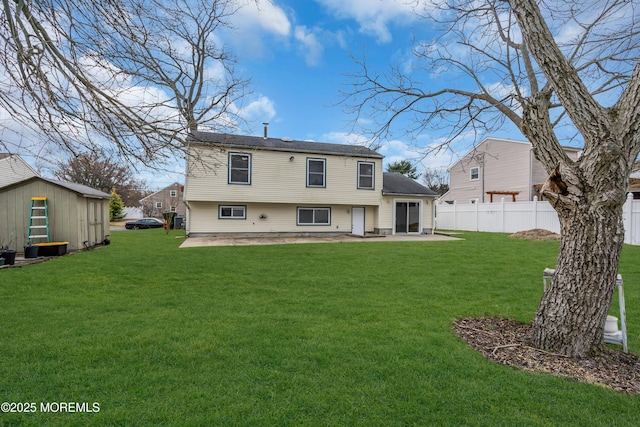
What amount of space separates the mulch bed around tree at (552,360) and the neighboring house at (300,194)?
12.8 m

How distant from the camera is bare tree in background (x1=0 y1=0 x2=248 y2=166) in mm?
3938

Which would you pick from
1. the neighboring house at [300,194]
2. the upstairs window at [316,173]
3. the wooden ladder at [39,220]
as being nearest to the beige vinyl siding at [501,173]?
the neighboring house at [300,194]

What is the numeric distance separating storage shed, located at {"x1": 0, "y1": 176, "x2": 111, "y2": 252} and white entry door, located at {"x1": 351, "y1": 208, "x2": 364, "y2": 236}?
11.5 meters

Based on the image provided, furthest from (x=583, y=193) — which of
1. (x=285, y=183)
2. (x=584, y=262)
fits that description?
(x=285, y=183)

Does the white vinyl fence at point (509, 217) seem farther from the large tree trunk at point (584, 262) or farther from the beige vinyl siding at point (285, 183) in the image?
the large tree trunk at point (584, 262)

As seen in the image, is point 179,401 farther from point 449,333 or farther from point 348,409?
point 449,333

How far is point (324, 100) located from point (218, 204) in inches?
445

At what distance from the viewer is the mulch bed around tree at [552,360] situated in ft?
9.25

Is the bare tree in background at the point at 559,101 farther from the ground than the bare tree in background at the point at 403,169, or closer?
closer

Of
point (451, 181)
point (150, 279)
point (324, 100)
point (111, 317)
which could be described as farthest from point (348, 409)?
point (451, 181)

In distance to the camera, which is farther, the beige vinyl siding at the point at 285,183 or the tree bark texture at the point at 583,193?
the beige vinyl siding at the point at 285,183

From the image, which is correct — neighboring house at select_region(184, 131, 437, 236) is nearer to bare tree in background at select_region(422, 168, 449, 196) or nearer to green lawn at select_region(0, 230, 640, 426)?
green lawn at select_region(0, 230, 640, 426)

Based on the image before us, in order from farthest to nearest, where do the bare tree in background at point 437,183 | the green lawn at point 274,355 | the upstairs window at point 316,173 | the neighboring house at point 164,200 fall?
the neighboring house at point 164,200 < the bare tree in background at point 437,183 < the upstairs window at point 316,173 < the green lawn at point 274,355

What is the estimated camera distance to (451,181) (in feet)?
94.5
